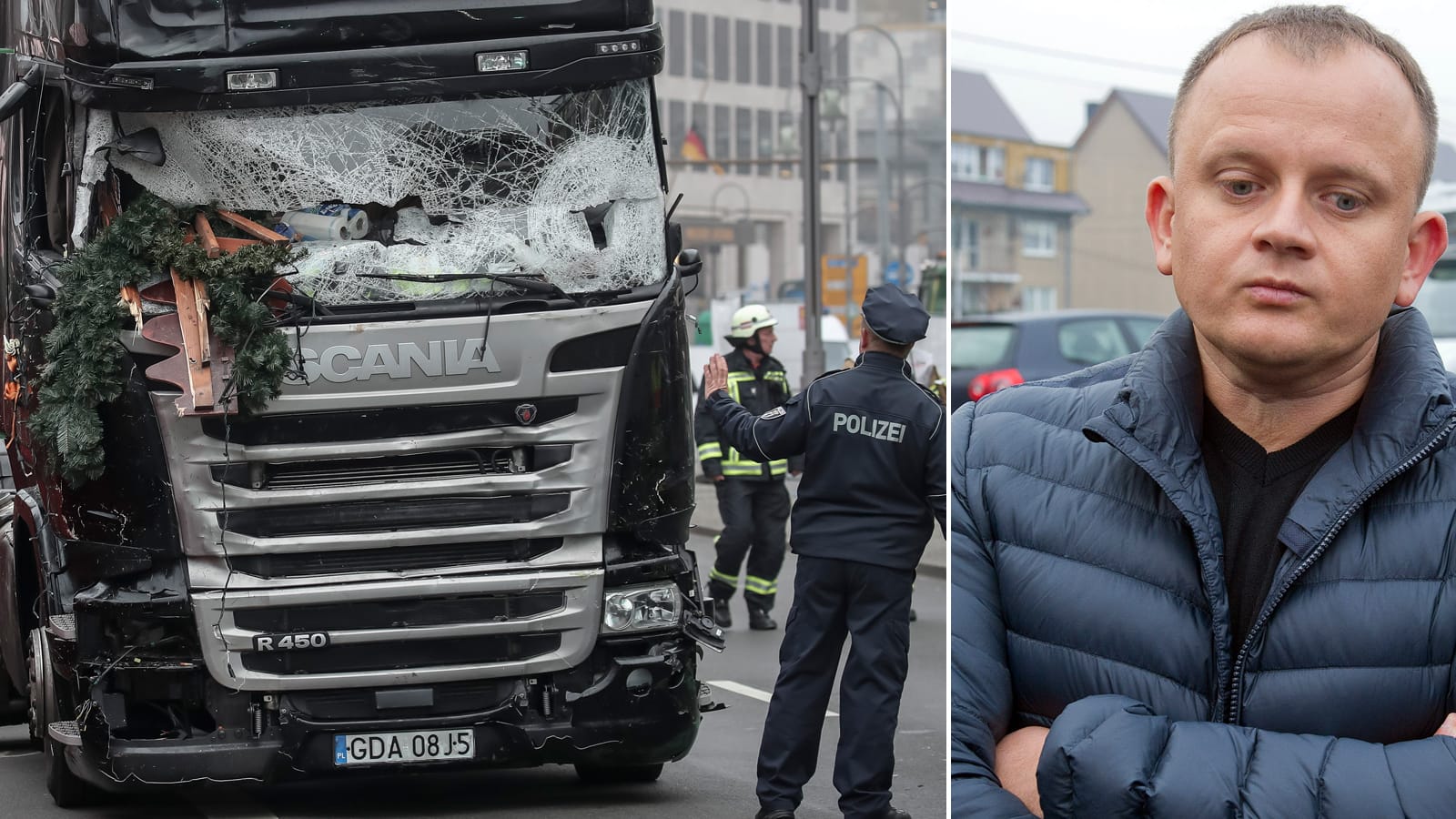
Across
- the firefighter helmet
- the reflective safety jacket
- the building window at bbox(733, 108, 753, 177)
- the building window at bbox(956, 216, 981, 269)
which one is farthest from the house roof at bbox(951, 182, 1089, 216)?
the firefighter helmet

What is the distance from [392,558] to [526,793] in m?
1.27

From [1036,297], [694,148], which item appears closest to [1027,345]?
[694,148]

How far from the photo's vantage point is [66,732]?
645 cm

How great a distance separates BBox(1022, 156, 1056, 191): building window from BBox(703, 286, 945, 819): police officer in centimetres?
8399

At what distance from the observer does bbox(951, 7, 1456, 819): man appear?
6.25 ft

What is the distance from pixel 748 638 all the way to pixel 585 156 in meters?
5.53

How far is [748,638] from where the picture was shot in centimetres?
1157

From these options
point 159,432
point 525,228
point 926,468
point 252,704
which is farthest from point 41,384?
point 926,468

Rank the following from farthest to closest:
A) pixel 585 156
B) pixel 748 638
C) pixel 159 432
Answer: pixel 748 638 < pixel 585 156 < pixel 159 432

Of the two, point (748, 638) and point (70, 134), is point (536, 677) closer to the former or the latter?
point (70, 134)

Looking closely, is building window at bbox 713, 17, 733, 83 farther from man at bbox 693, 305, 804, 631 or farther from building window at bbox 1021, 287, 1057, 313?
man at bbox 693, 305, 804, 631

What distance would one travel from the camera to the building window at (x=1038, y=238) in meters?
88.8

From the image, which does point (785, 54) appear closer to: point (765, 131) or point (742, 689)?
point (765, 131)

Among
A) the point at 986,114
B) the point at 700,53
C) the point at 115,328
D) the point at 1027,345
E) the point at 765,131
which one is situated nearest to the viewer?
the point at 115,328
